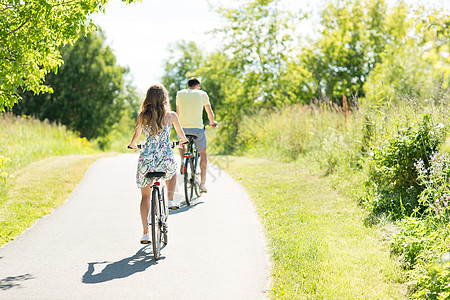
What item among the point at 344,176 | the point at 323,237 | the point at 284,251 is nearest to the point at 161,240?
the point at 284,251

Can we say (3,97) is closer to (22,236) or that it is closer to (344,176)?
(22,236)

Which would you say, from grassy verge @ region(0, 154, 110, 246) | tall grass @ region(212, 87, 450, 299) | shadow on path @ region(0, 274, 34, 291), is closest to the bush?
tall grass @ region(212, 87, 450, 299)

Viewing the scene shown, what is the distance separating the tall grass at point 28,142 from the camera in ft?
47.8

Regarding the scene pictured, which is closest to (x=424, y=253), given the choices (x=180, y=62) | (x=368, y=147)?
(x=368, y=147)

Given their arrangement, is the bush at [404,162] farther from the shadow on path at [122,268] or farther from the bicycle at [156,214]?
the shadow on path at [122,268]

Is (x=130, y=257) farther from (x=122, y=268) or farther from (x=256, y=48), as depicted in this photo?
(x=256, y=48)

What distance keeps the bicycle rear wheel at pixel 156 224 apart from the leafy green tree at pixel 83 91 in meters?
24.5

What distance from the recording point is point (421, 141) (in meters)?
7.76

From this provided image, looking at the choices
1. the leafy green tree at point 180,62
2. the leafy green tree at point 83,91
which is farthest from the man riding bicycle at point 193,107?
the leafy green tree at point 180,62

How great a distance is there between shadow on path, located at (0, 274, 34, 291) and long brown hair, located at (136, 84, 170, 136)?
7.38ft

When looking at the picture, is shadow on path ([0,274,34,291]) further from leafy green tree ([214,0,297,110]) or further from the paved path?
leafy green tree ([214,0,297,110])

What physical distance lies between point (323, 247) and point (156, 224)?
A: 211 cm

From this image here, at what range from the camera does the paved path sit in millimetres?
5102

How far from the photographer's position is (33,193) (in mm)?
10008
